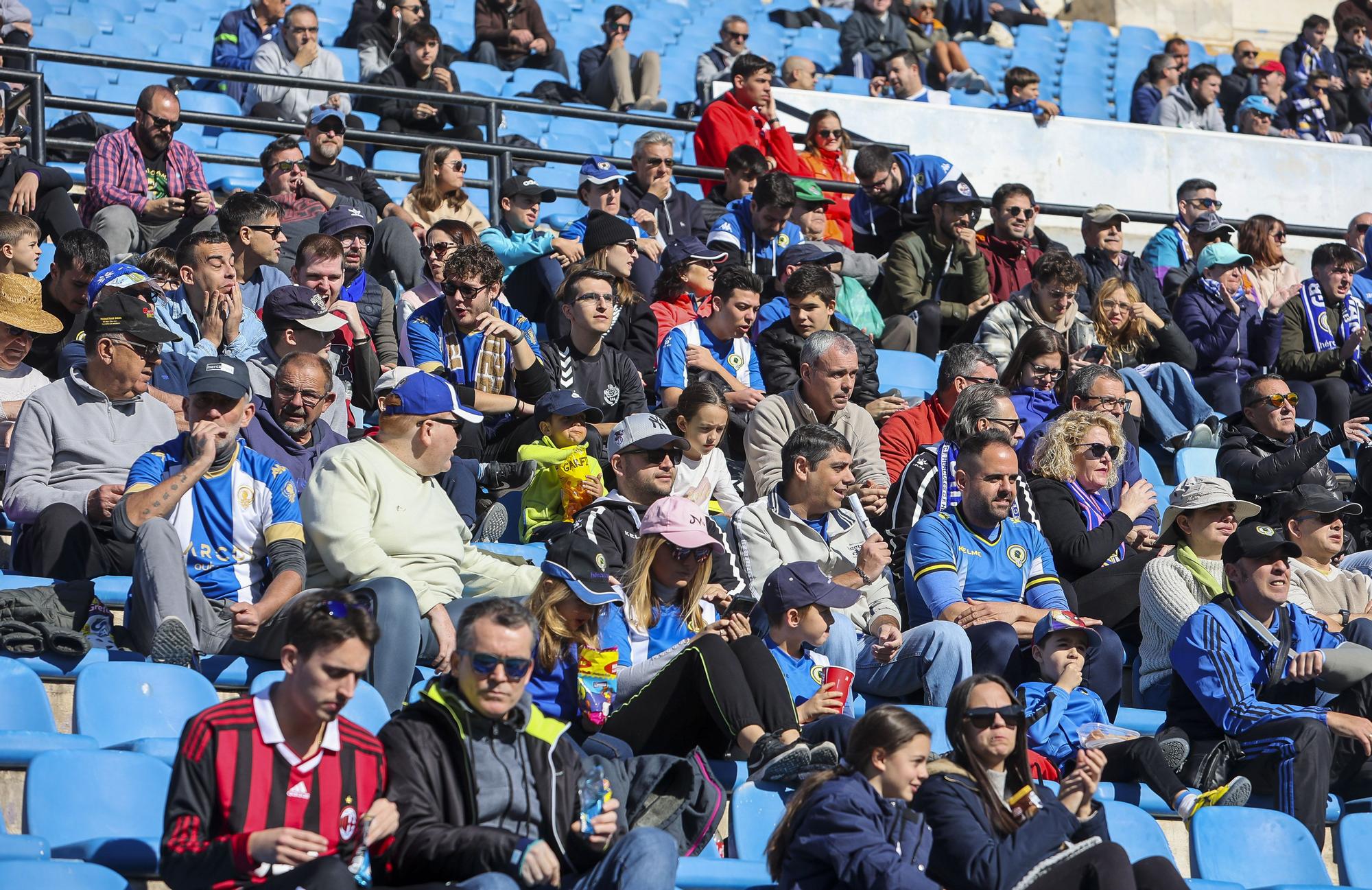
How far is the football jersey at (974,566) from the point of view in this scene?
19.3 ft

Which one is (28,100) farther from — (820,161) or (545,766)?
(545,766)

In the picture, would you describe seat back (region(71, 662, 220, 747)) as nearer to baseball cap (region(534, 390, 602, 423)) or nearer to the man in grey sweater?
the man in grey sweater

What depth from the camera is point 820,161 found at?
10.1 m

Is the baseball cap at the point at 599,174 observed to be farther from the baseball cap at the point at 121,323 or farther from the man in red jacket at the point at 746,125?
the baseball cap at the point at 121,323

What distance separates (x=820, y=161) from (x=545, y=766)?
662 centimetres

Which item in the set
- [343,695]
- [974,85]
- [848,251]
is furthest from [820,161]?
[343,695]

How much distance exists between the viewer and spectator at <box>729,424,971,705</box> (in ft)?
18.1

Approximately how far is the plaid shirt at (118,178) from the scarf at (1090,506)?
3833 millimetres

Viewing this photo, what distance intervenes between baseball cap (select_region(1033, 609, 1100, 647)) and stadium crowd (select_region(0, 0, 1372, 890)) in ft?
0.05

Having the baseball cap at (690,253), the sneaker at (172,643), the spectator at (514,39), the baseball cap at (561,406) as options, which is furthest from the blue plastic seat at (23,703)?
the spectator at (514,39)

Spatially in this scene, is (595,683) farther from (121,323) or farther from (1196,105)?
(1196,105)

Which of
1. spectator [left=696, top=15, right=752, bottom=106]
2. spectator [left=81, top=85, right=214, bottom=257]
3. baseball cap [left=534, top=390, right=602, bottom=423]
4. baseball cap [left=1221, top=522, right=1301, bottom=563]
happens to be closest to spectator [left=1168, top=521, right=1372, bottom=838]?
baseball cap [left=1221, top=522, right=1301, bottom=563]

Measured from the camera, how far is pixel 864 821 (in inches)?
158

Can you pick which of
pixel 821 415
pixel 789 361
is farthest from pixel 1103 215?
pixel 821 415
